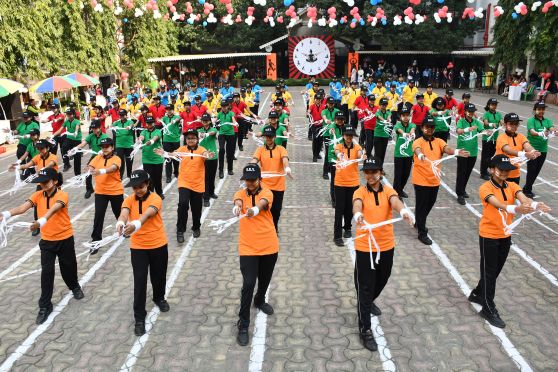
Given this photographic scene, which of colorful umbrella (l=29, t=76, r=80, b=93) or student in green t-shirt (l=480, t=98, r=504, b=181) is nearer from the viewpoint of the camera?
student in green t-shirt (l=480, t=98, r=504, b=181)

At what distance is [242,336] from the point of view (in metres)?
5.47

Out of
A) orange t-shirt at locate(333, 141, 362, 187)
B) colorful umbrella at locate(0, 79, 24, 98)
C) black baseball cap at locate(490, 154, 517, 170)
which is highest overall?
colorful umbrella at locate(0, 79, 24, 98)

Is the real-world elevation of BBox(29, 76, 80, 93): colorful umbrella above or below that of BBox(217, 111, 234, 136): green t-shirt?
above

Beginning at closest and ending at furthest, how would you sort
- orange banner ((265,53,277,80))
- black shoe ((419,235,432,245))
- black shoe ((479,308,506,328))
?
black shoe ((479,308,506,328)), black shoe ((419,235,432,245)), orange banner ((265,53,277,80))

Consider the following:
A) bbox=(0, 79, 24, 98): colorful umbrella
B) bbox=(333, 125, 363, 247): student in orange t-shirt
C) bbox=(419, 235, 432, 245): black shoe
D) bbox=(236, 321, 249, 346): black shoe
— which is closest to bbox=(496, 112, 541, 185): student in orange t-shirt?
bbox=(419, 235, 432, 245): black shoe

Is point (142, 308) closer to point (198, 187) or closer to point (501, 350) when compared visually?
point (198, 187)

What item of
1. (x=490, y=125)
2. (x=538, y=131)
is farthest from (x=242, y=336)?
(x=490, y=125)

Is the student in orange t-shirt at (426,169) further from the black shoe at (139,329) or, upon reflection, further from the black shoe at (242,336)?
the black shoe at (139,329)

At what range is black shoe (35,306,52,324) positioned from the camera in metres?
5.97

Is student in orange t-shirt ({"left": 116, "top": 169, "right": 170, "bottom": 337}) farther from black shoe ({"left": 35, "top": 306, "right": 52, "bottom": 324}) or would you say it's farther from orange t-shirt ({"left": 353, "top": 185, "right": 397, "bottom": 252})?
orange t-shirt ({"left": 353, "top": 185, "right": 397, "bottom": 252})

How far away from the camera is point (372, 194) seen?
5352 millimetres

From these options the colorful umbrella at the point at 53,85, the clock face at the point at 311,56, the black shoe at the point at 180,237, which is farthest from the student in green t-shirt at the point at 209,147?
the clock face at the point at 311,56

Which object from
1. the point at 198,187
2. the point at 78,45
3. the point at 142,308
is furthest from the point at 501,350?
the point at 78,45

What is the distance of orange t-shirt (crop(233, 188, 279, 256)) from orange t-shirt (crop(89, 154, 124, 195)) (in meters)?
3.28
